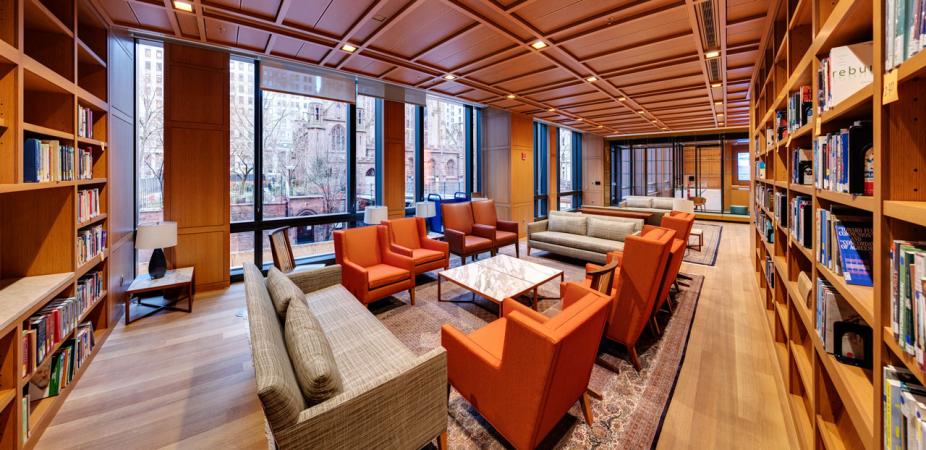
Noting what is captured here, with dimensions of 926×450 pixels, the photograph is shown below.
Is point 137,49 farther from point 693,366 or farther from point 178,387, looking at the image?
point 693,366

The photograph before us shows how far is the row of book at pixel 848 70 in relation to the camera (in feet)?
4.33

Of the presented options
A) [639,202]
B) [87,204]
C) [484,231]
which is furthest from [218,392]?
[639,202]

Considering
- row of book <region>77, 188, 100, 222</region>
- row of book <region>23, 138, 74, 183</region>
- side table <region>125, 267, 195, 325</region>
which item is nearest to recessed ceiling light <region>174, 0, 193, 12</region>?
row of book <region>23, 138, 74, 183</region>

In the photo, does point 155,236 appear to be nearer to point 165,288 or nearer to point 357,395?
point 165,288

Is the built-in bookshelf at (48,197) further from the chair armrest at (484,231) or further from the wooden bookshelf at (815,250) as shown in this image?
the chair armrest at (484,231)

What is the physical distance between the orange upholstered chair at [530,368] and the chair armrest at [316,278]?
176cm

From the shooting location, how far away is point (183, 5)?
2.90m

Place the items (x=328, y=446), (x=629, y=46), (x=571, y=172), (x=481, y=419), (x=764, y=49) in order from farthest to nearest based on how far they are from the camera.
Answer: (x=571, y=172) → (x=629, y=46) → (x=764, y=49) → (x=481, y=419) → (x=328, y=446)

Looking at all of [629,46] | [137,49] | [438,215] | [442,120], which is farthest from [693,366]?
[137,49]

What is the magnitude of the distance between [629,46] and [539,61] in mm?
1004

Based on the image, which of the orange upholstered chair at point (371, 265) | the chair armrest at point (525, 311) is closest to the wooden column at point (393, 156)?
the orange upholstered chair at point (371, 265)

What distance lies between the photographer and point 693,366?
260 cm

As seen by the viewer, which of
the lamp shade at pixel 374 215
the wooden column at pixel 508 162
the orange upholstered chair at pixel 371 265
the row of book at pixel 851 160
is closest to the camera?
the row of book at pixel 851 160

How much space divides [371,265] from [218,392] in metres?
1.94
